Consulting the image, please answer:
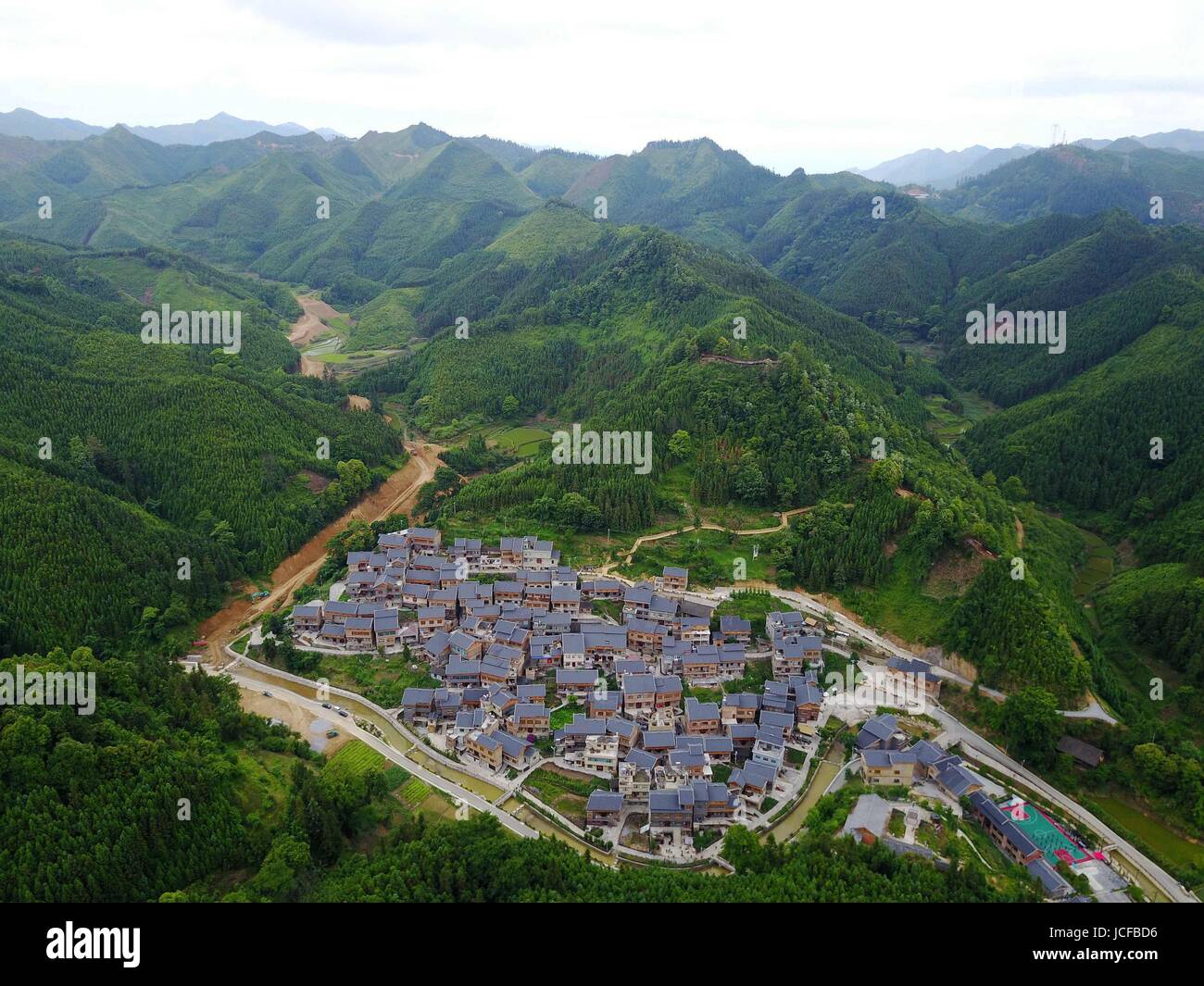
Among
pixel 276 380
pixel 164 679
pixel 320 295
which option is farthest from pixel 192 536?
pixel 320 295

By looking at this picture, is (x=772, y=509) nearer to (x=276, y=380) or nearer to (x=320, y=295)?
(x=276, y=380)

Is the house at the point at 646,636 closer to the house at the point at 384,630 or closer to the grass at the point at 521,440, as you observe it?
the house at the point at 384,630

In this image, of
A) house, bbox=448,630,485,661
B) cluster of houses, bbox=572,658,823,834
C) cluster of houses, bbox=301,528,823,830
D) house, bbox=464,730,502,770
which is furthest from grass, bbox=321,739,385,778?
cluster of houses, bbox=572,658,823,834

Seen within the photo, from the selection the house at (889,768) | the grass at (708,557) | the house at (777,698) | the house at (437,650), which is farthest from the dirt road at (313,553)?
the house at (889,768)

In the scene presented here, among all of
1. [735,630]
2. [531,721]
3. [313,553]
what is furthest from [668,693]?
[313,553]

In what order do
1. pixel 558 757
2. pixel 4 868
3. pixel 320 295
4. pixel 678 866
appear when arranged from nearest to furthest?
pixel 4 868 < pixel 678 866 < pixel 558 757 < pixel 320 295

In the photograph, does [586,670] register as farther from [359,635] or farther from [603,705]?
[359,635]
